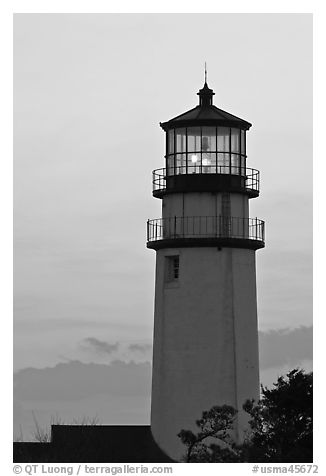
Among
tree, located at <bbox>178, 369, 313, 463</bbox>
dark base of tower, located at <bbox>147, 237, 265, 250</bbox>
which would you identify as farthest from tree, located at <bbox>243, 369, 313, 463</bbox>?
dark base of tower, located at <bbox>147, 237, 265, 250</bbox>

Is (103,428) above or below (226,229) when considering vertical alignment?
below

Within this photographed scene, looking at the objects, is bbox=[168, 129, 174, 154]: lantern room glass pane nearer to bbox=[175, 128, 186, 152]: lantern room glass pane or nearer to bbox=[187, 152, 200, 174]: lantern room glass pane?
bbox=[175, 128, 186, 152]: lantern room glass pane

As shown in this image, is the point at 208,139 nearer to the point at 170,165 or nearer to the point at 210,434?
the point at 170,165

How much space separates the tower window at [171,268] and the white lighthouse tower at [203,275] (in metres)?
0.03

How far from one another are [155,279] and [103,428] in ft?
13.9

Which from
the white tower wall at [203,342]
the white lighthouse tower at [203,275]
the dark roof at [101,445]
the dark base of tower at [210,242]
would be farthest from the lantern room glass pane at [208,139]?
the dark roof at [101,445]

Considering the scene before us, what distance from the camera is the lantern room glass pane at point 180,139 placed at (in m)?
49.0

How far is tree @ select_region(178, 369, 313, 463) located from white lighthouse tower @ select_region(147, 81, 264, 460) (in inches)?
94.7

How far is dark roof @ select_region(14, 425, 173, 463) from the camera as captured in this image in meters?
45.2

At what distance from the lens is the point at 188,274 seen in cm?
4834

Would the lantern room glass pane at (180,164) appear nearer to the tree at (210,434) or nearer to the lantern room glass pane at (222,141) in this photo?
the lantern room glass pane at (222,141)

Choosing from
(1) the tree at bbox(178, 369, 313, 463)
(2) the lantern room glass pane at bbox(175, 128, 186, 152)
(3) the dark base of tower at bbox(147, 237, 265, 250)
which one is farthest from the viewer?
(2) the lantern room glass pane at bbox(175, 128, 186, 152)
